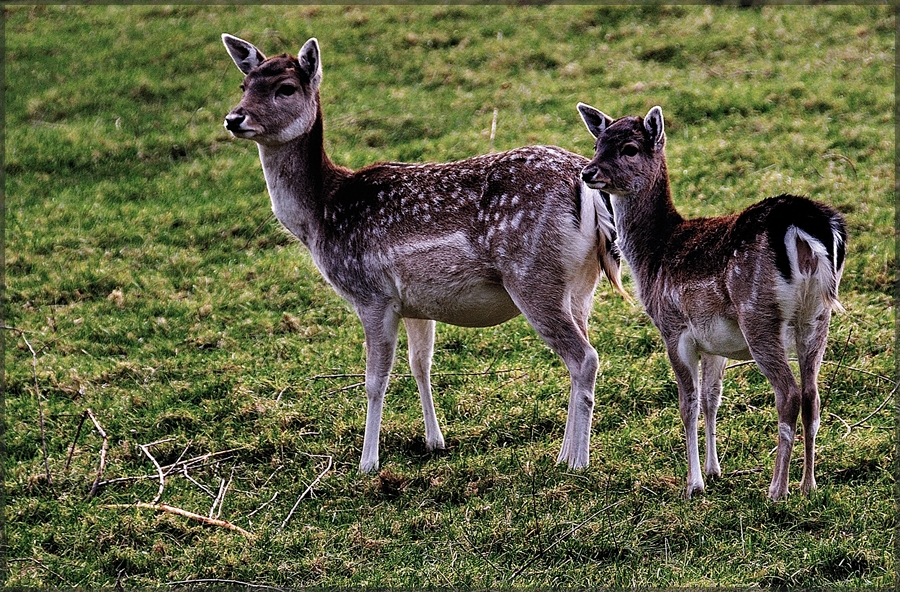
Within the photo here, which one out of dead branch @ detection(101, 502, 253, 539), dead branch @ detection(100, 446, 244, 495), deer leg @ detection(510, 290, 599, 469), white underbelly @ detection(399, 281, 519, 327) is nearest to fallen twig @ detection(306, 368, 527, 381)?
dead branch @ detection(100, 446, 244, 495)

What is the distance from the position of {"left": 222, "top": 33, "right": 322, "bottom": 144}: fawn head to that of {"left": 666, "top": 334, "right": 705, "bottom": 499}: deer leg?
302 centimetres

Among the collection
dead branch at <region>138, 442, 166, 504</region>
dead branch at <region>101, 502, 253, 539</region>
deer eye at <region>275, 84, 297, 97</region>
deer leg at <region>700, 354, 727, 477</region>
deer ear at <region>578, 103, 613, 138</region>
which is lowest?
dead branch at <region>138, 442, 166, 504</region>

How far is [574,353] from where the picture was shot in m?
6.63

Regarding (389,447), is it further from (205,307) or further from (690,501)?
(205,307)

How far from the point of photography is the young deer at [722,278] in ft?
17.7

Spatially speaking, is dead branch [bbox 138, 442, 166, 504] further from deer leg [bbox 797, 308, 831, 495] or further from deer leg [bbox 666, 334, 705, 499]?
deer leg [bbox 797, 308, 831, 495]

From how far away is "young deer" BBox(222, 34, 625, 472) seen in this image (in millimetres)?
6621

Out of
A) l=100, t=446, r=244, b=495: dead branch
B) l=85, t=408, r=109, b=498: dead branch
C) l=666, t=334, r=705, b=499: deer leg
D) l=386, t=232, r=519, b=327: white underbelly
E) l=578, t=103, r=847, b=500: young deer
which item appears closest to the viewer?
l=578, t=103, r=847, b=500: young deer

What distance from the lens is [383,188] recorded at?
23.7 ft

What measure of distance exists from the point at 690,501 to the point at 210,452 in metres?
3.43

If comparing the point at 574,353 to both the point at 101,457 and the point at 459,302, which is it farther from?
the point at 101,457

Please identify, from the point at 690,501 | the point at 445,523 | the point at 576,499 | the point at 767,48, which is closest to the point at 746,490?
the point at 690,501

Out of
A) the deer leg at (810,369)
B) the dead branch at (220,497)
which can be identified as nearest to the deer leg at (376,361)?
the dead branch at (220,497)

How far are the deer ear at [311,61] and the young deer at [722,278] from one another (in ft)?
6.70
